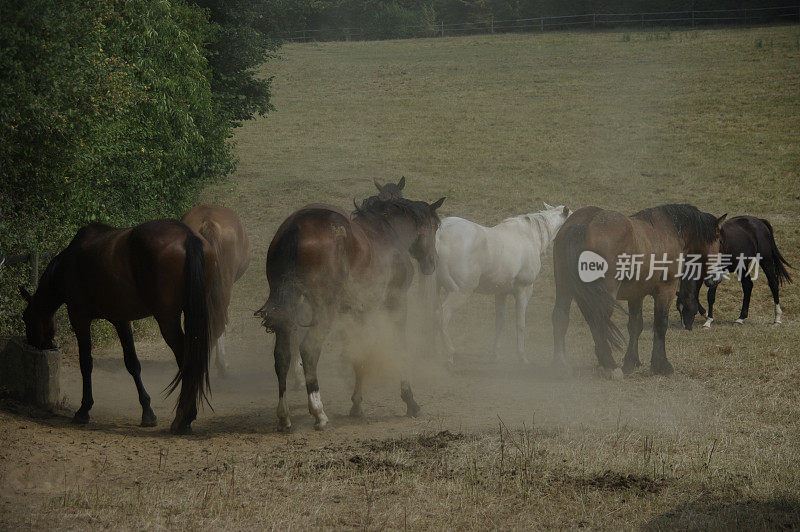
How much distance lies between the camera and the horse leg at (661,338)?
397 inches

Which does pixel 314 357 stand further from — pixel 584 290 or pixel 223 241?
pixel 584 290

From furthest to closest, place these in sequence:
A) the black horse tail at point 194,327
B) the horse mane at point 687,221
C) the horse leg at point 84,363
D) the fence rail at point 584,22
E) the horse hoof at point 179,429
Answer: the fence rail at point 584,22 → the horse mane at point 687,221 → the horse leg at point 84,363 → the horse hoof at point 179,429 → the black horse tail at point 194,327

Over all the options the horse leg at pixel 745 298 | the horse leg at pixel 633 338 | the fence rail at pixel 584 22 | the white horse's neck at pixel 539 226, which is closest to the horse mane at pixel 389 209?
the white horse's neck at pixel 539 226

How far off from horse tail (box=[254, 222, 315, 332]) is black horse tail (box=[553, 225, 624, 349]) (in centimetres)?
392

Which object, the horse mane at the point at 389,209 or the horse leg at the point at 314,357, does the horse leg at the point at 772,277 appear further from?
the horse leg at the point at 314,357

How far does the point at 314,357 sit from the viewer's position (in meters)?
7.13

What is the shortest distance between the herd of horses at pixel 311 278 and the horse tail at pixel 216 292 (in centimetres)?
2

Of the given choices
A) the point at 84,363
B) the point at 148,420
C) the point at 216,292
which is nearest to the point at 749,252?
the point at 216,292

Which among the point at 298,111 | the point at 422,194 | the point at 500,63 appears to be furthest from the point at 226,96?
the point at 500,63

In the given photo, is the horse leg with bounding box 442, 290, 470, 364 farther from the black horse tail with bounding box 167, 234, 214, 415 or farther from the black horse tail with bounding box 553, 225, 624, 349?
the black horse tail with bounding box 167, 234, 214, 415

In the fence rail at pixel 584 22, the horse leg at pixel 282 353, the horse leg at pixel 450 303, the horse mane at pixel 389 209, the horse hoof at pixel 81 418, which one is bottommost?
the horse hoof at pixel 81 418

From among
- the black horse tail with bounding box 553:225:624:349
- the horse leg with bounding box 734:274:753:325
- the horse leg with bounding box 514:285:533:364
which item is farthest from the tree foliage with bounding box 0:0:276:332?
the horse leg with bounding box 734:274:753:325

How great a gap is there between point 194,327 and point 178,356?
0.39 metres

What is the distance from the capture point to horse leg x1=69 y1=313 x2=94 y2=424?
733 cm
